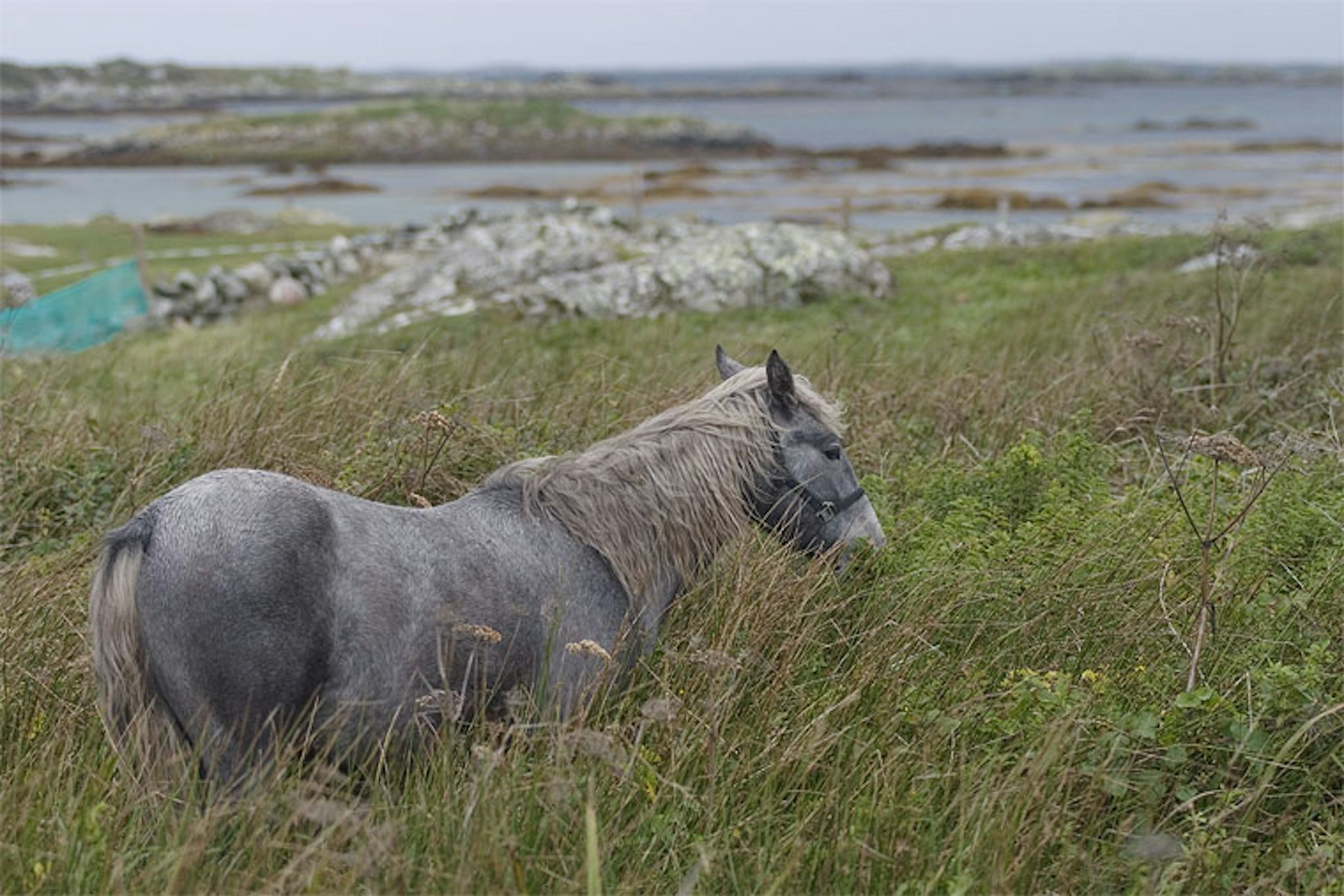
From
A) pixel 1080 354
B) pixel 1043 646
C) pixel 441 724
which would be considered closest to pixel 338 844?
pixel 441 724

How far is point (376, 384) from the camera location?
7.69m

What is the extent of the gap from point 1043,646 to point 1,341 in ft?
21.7

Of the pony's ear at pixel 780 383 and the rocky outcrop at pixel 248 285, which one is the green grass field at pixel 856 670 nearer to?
the pony's ear at pixel 780 383

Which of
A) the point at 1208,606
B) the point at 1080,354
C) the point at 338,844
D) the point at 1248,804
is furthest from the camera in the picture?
the point at 1080,354

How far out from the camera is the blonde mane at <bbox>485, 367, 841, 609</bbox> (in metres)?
4.21

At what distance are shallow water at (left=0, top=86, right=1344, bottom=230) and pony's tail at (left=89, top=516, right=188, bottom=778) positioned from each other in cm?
877

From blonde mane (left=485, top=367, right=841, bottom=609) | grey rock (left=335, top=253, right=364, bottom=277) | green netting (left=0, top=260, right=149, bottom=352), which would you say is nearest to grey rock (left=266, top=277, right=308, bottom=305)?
grey rock (left=335, top=253, right=364, bottom=277)

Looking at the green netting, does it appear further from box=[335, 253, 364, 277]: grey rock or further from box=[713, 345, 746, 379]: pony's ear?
box=[713, 345, 746, 379]: pony's ear

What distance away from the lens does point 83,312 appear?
658 inches

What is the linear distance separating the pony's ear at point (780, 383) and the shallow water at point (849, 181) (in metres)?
6.57

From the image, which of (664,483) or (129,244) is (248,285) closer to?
(129,244)

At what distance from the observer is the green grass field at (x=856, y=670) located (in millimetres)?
3299

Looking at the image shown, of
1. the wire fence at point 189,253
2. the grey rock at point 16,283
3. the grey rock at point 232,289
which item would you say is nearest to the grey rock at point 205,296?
the grey rock at point 232,289

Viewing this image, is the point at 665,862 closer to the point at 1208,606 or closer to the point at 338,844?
the point at 338,844
